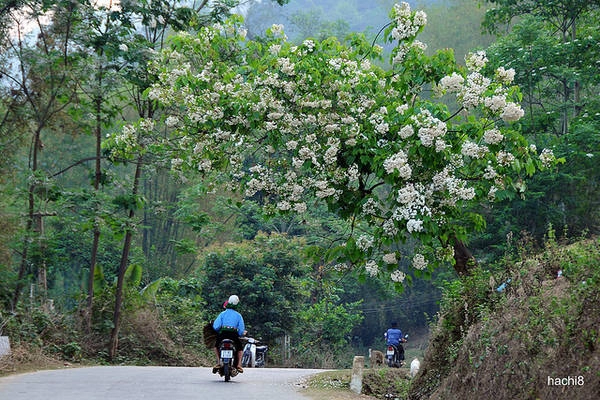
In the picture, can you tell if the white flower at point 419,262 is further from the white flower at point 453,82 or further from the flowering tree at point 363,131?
the white flower at point 453,82

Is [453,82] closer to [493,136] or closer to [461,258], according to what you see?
[493,136]

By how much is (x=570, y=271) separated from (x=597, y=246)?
1.41 feet

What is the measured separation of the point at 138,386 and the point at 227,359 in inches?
93.6

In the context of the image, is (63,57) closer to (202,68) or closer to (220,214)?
(202,68)

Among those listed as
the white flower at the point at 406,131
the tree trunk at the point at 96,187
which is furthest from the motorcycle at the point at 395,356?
the white flower at the point at 406,131

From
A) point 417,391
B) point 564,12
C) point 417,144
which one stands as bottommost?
point 417,391

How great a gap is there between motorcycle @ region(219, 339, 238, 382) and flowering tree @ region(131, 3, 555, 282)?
10.9 ft

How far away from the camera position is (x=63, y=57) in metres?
21.6

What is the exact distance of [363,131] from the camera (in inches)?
497

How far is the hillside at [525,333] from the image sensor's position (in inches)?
324

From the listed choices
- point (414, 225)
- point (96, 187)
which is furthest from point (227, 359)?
point (96, 187)

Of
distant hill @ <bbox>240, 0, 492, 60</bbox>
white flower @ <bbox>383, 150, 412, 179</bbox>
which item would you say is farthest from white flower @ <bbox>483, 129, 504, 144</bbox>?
distant hill @ <bbox>240, 0, 492, 60</bbox>

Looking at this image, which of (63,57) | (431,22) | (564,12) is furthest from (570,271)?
(431,22)

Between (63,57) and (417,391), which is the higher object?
(63,57)
